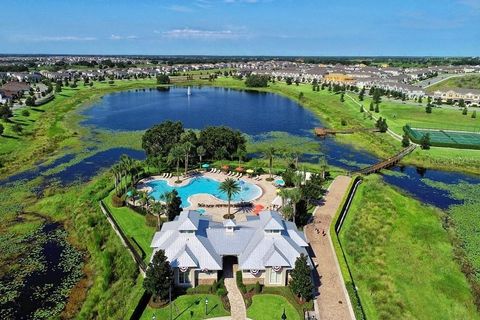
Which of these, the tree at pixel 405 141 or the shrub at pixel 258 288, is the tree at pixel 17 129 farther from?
the tree at pixel 405 141

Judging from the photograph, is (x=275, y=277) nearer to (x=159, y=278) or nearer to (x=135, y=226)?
(x=159, y=278)

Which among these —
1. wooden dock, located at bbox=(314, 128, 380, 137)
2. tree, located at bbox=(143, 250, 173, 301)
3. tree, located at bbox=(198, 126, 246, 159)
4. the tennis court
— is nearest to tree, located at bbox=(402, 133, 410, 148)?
the tennis court

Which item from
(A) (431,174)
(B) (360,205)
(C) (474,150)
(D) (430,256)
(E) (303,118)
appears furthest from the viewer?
(E) (303,118)

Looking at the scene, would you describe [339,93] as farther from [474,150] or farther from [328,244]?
[328,244]

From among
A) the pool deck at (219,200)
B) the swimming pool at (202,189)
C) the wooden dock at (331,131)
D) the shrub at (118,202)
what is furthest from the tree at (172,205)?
the wooden dock at (331,131)

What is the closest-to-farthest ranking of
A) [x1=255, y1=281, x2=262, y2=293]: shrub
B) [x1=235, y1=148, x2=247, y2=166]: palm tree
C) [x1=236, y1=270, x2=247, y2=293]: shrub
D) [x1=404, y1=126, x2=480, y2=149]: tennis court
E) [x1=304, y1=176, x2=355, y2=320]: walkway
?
1. [x1=304, y1=176, x2=355, y2=320]: walkway
2. [x1=236, y1=270, x2=247, y2=293]: shrub
3. [x1=255, y1=281, x2=262, y2=293]: shrub
4. [x1=235, y1=148, x2=247, y2=166]: palm tree
5. [x1=404, y1=126, x2=480, y2=149]: tennis court

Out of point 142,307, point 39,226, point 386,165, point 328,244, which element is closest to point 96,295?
point 142,307

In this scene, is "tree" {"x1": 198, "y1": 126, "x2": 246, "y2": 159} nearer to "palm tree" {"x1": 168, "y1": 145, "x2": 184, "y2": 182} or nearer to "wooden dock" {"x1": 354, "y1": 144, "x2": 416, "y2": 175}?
"palm tree" {"x1": 168, "y1": 145, "x2": 184, "y2": 182}
